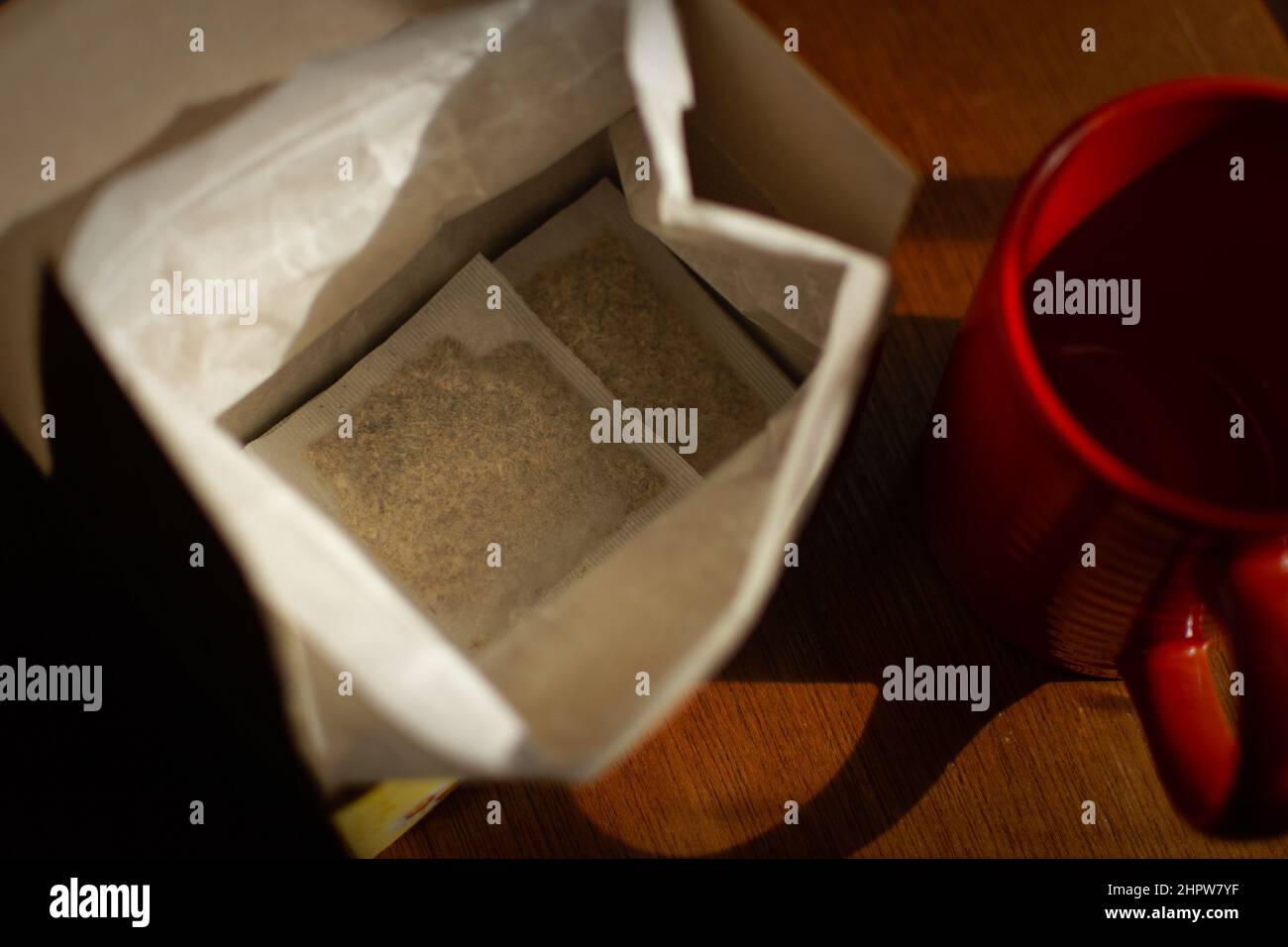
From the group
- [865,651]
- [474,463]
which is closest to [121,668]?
[474,463]

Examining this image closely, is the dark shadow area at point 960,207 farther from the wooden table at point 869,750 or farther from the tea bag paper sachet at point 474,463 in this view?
the tea bag paper sachet at point 474,463

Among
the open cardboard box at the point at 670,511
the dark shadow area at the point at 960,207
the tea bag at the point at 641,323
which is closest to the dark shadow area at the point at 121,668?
the open cardboard box at the point at 670,511

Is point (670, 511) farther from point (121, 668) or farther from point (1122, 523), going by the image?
point (121, 668)

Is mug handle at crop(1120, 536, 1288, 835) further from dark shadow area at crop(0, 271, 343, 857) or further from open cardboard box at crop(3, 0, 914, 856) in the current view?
dark shadow area at crop(0, 271, 343, 857)

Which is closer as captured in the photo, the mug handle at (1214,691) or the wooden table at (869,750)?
the mug handle at (1214,691)

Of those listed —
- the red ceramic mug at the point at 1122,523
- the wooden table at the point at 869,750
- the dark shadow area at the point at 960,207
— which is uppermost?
the dark shadow area at the point at 960,207
